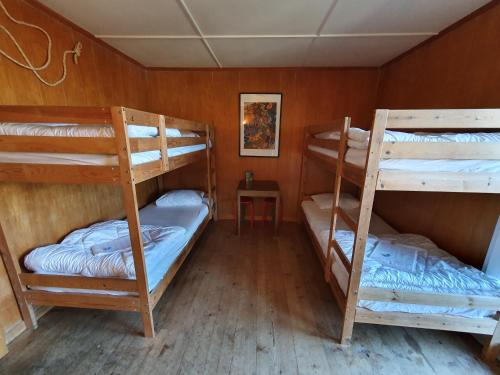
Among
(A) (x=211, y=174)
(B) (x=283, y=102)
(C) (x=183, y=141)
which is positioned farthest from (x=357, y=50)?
(A) (x=211, y=174)

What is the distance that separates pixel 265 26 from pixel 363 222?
183 cm

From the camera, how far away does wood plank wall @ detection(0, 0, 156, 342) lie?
148cm

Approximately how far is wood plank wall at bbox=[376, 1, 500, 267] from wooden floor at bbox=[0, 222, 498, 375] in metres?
0.78

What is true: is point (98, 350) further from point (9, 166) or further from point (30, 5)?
point (30, 5)

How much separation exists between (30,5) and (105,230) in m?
1.81

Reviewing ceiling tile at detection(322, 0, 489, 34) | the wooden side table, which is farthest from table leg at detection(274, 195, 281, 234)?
ceiling tile at detection(322, 0, 489, 34)

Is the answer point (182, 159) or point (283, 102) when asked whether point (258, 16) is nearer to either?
point (182, 159)

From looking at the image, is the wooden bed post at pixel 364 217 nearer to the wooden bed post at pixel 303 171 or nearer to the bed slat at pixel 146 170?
the bed slat at pixel 146 170

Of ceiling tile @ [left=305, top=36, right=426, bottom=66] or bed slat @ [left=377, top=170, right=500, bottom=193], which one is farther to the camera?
ceiling tile @ [left=305, top=36, right=426, bottom=66]

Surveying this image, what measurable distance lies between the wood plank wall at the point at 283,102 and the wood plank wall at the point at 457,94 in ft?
2.28

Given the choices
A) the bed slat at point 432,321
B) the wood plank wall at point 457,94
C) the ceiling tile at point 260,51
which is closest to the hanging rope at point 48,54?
the ceiling tile at point 260,51

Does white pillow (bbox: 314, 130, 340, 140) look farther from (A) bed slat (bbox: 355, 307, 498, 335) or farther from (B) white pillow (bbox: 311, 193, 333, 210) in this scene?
(A) bed slat (bbox: 355, 307, 498, 335)

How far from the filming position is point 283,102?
3.17 m

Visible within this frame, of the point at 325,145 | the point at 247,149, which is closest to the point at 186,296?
the point at 325,145
